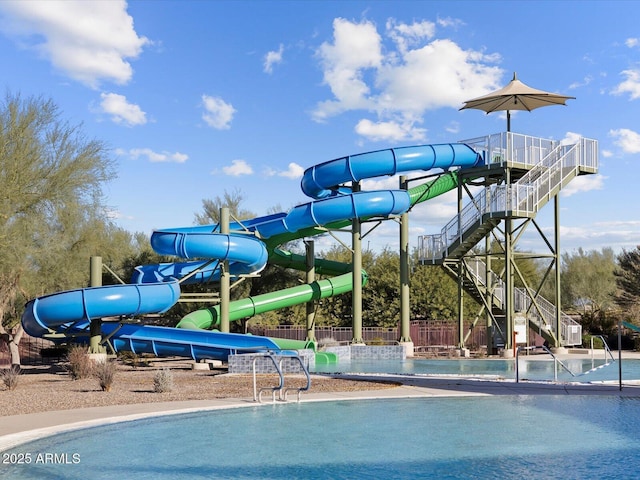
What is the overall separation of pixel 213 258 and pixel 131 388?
1035cm

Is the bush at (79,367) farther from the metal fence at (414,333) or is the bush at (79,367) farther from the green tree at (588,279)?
the green tree at (588,279)

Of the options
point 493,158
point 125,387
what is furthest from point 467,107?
point 125,387

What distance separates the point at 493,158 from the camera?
31781 millimetres

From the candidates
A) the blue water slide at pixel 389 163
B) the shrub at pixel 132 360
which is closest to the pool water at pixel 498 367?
the shrub at pixel 132 360

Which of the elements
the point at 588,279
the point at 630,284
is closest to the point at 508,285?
the point at 630,284

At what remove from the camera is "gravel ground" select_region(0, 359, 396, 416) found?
14930 millimetres

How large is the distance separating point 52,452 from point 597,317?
35877 millimetres

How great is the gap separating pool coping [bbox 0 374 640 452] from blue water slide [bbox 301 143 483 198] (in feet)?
38.1

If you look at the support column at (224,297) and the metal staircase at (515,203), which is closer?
the support column at (224,297)

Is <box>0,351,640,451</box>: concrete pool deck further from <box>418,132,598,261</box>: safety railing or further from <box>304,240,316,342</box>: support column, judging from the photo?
<box>304,240,316,342</box>: support column

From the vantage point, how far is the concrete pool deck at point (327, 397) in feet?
37.6

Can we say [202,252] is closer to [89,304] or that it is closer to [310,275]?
[89,304]

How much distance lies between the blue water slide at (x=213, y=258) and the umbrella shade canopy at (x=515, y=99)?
264 centimetres

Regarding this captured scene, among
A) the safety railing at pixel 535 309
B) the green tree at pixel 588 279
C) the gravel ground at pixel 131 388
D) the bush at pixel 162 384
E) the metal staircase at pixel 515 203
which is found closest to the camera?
the gravel ground at pixel 131 388
